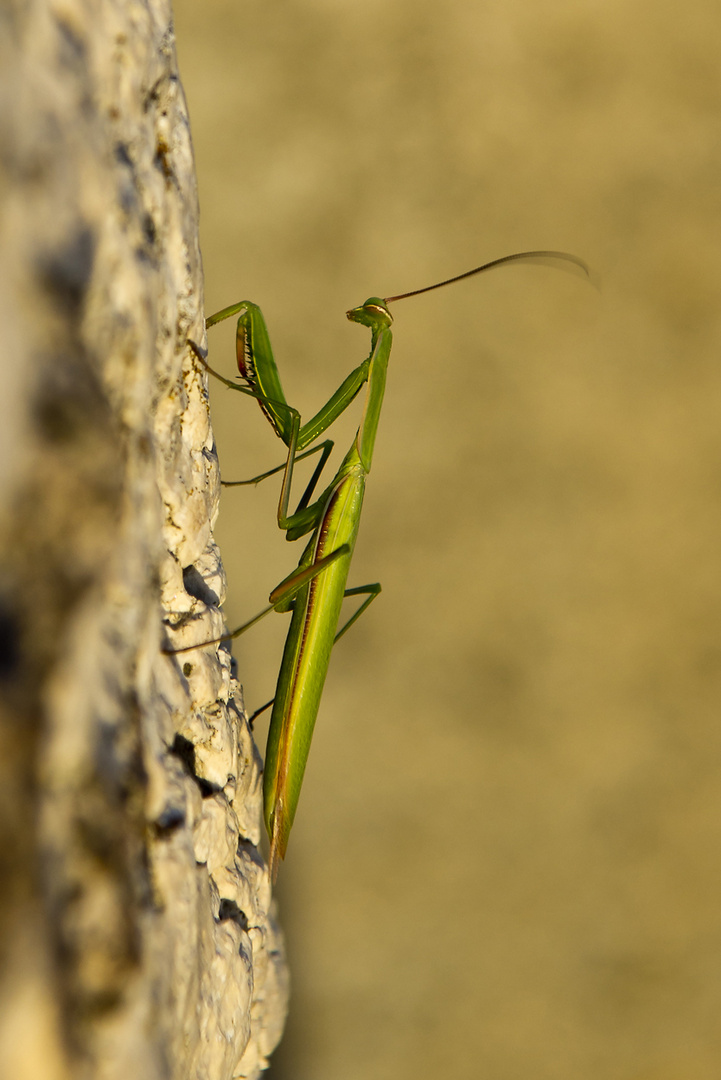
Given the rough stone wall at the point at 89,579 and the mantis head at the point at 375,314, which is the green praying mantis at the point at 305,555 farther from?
the rough stone wall at the point at 89,579

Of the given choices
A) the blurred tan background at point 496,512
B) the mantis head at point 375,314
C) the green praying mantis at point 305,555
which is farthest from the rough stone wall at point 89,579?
the blurred tan background at point 496,512

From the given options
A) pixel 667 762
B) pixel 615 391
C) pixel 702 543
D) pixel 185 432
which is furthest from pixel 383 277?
pixel 185 432

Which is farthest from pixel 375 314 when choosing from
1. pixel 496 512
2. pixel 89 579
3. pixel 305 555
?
pixel 496 512

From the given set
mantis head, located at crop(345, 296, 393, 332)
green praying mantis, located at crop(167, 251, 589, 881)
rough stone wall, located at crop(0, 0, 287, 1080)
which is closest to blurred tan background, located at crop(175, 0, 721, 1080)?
green praying mantis, located at crop(167, 251, 589, 881)

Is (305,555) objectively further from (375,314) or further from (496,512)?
(496,512)

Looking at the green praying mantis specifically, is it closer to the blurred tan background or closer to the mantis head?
the mantis head
